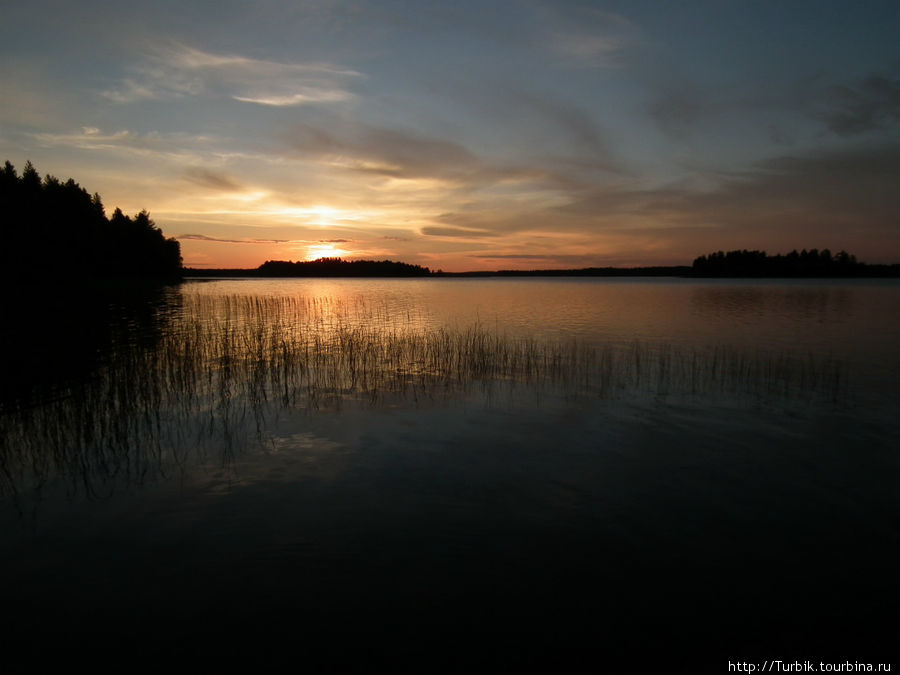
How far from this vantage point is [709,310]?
47.5 m

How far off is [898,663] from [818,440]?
25.4 feet

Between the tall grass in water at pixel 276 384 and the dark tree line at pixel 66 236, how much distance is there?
3576cm

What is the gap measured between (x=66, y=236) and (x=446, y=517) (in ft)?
243

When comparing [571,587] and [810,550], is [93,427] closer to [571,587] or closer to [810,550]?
[571,587]

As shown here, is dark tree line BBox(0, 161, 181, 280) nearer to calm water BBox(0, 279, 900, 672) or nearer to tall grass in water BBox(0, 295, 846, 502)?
tall grass in water BBox(0, 295, 846, 502)

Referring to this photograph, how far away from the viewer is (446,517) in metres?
7.58

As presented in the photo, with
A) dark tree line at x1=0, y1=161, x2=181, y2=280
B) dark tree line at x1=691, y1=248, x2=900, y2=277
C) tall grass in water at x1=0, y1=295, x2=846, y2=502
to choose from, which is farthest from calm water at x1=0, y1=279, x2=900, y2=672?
dark tree line at x1=691, y1=248, x2=900, y2=277

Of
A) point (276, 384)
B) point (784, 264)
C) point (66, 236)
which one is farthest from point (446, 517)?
point (784, 264)

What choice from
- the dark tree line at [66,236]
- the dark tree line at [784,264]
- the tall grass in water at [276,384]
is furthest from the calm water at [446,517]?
the dark tree line at [784,264]

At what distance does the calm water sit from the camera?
5.14m

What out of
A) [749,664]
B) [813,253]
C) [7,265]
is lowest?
[749,664]

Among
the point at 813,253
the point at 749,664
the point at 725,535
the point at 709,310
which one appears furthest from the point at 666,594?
the point at 813,253

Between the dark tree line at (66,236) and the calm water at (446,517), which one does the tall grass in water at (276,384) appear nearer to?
the calm water at (446,517)

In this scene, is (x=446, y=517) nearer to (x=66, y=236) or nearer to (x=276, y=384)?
(x=276, y=384)
